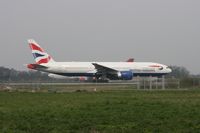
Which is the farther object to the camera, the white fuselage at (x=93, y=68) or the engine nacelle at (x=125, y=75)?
the white fuselage at (x=93, y=68)

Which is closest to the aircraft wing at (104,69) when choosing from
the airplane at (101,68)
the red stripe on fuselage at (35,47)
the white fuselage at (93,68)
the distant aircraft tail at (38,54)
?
the airplane at (101,68)

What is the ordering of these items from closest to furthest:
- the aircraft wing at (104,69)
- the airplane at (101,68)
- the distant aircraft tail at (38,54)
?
the aircraft wing at (104,69) < the airplane at (101,68) < the distant aircraft tail at (38,54)

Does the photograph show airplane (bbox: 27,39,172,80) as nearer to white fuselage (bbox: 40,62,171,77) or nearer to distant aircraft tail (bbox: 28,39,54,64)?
white fuselage (bbox: 40,62,171,77)

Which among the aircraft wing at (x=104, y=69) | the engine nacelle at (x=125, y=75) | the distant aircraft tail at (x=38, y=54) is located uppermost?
the distant aircraft tail at (x=38, y=54)

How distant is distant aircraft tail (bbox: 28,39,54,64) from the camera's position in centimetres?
7562

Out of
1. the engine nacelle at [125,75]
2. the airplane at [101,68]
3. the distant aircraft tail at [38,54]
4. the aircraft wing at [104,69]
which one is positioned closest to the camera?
the engine nacelle at [125,75]

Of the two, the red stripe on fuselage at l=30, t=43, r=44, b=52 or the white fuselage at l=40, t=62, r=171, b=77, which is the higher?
the red stripe on fuselage at l=30, t=43, r=44, b=52

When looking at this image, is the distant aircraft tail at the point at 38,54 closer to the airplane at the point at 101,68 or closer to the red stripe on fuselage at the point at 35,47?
the red stripe on fuselage at the point at 35,47

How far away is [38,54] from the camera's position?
76000 millimetres

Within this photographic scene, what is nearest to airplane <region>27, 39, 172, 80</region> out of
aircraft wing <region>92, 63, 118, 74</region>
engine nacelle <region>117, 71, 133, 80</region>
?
aircraft wing <region>92, 63, 118, 74</region>

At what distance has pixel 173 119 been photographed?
611 inches

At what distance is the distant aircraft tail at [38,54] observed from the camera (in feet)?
248

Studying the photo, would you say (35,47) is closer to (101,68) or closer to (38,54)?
(38,54)

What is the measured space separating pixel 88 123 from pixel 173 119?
9.66ft
